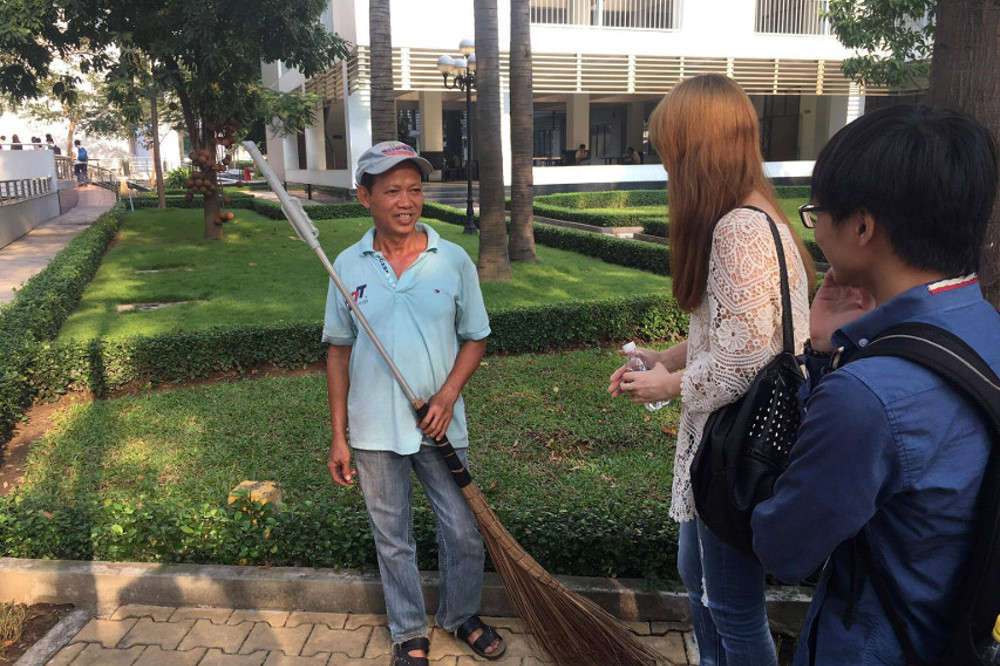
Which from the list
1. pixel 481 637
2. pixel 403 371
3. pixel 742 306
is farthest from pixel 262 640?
pixel 742 306

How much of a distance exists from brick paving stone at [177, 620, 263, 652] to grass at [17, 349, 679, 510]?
671 millimetres

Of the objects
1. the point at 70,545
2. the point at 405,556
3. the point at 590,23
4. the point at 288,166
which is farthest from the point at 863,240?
the point at 288,166

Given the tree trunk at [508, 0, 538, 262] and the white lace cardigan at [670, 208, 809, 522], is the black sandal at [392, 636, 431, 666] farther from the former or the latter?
the tree trunk at [508, 0, 538, 262]

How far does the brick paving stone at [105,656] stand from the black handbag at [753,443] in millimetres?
2436

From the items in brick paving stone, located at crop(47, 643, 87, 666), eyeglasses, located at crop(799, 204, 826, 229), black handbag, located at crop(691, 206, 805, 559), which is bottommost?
brick paving stone, located at crop(47, 643, 87, 666)

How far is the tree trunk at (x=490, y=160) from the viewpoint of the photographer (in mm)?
10000

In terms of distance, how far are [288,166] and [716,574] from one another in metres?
41.3

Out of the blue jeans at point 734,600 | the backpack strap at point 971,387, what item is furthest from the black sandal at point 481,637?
the backpack strap at point 971,387

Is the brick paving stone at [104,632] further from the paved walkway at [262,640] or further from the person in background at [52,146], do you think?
the person in background at [52,146]

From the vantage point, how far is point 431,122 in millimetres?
28656

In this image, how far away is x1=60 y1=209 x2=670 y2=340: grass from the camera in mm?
8328

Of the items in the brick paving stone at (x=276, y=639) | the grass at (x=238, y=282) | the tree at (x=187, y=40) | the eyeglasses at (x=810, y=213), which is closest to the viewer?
the eyeglasses at (x=810, y=213)

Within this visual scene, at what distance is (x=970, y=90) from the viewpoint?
122 inches

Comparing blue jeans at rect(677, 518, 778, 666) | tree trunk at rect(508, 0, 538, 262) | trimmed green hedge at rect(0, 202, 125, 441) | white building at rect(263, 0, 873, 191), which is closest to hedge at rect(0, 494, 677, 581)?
blue jeans at rect(677, 518, 778, 666)
